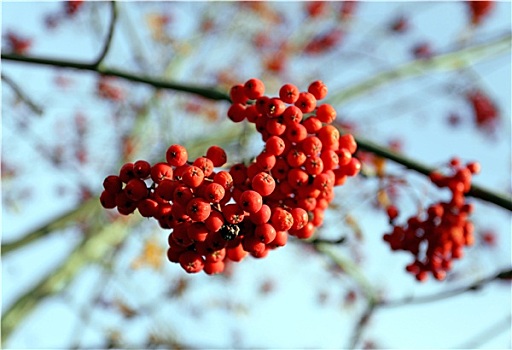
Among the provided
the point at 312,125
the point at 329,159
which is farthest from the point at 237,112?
the point at 329,159

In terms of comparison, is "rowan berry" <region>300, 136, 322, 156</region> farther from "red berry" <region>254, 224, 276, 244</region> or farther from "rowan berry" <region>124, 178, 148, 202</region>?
"rowan berry" <region>124, 178, 148, 202</region>

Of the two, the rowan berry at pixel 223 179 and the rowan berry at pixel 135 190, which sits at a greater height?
the rowan berry at pixel 223 179

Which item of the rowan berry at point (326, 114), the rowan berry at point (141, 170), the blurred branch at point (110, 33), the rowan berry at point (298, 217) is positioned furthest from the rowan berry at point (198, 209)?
the blurred branch at point (110, 33)

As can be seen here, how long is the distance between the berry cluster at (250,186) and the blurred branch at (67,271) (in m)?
3.92

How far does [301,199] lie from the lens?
196 cm

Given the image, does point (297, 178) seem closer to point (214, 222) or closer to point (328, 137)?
point (328, 137)

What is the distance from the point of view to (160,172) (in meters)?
1.79

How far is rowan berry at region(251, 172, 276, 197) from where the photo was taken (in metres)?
1.76

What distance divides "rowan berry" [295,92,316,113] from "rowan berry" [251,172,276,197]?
38cm

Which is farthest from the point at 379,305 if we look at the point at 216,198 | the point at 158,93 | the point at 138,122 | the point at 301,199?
the point at 138,122

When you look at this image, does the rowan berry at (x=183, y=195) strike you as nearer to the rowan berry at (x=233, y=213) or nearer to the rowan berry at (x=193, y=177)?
the rowan berry at (x=193, y=177)

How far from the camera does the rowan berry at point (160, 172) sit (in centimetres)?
178

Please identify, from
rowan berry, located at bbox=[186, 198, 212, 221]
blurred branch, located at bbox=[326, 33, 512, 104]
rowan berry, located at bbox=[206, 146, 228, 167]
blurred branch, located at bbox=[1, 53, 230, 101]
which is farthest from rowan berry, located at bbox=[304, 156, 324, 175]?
blurred branch, located at bbox=[326, 33, 512, 104]

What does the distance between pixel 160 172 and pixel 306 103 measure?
643 mm
